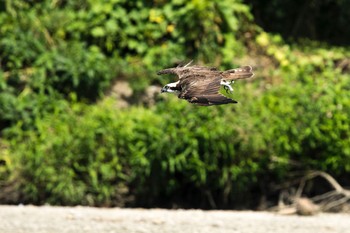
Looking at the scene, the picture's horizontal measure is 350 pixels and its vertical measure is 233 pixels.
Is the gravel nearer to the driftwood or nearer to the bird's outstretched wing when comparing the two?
the driftwood

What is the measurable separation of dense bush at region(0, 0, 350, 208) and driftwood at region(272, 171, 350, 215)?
0.13m

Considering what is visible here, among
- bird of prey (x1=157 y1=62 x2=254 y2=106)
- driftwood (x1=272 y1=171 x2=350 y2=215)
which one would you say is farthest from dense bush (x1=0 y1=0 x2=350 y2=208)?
A: bird of prey (x1=157 y1=62 x2=254 y2=106)

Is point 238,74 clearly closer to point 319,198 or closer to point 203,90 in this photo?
point 203,90

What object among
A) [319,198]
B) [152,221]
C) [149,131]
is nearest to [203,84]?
[152,221]

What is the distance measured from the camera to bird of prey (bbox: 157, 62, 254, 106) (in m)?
5.14

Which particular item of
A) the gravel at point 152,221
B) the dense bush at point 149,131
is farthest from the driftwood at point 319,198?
the gravel at point 152,221

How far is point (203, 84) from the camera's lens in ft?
17.7

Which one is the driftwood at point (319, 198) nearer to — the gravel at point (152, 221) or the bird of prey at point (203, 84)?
the gravel at point (152, 221)

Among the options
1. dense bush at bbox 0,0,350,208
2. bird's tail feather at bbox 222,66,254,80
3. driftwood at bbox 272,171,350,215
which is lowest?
driftwood at bbox 272,171,350,215

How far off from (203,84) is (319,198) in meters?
5.12

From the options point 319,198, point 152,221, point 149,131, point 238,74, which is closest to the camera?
point 238,74

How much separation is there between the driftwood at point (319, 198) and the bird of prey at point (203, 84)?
4.34 meters

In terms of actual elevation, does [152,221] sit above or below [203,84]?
below

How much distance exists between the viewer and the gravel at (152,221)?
8.41 metres
